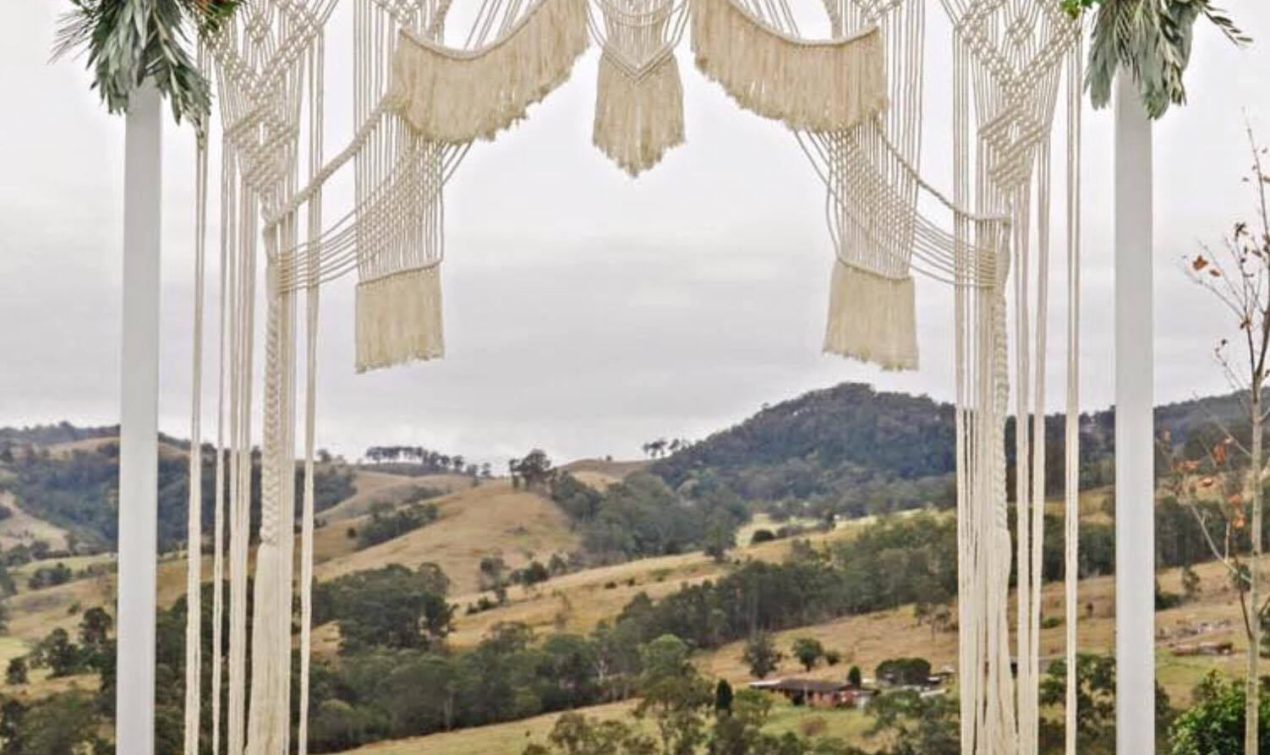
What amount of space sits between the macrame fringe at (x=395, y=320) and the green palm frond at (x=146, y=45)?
18.5 inches

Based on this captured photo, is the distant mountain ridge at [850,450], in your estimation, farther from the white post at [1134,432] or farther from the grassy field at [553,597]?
the white post at [1134,432]

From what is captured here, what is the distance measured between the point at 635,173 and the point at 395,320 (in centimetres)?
55

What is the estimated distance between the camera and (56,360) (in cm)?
314

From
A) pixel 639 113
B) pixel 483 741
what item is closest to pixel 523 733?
pixel 483 741

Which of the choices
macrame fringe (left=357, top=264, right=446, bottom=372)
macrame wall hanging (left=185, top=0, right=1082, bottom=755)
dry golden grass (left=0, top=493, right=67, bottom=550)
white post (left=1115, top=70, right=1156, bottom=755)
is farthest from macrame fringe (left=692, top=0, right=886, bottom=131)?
dry golden grass (left=0, top=493, right=67, bottom=550)

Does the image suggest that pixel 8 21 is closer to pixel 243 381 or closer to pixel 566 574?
pixel 243 381

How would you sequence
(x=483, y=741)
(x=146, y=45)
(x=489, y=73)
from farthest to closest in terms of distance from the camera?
(x=483, y=741) < (x=489, y=73) < (x=146, y=45)

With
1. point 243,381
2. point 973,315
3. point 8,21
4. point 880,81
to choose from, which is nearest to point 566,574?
point 243,381

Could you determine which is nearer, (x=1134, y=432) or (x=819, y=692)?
(x=1134, y=432)

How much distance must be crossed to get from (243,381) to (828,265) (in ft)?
3.93

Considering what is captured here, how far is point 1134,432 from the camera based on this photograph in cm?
286

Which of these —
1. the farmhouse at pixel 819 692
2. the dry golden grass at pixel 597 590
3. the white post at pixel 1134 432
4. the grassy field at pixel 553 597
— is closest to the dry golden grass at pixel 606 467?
the grassy field at pixel 553 597

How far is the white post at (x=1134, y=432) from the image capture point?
9.37ft

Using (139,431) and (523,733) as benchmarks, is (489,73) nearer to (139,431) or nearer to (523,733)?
(139,431)
